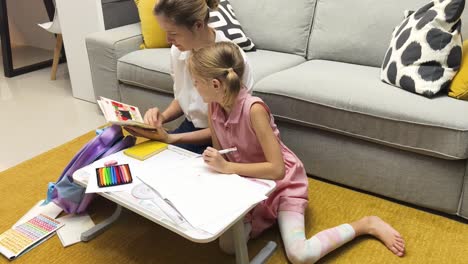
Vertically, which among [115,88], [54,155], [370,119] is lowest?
[54,155]

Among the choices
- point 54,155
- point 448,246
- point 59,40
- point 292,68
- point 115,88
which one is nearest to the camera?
point 448,246

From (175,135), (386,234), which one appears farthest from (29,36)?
(386,234)

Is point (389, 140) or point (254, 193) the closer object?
point (254, 193)

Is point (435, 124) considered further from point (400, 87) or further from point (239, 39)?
point (239, 39)

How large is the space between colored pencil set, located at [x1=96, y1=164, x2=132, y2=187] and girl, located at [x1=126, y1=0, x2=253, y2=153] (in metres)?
0.22

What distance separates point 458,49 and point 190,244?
1221 mm

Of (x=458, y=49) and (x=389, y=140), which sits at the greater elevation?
(x=458, y=49)

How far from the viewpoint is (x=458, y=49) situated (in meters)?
1.68

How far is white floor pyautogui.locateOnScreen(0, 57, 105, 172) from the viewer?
7.96ft

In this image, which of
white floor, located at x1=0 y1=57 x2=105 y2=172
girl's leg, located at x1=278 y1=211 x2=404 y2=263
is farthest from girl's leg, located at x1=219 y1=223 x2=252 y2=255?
white floor, located at x1=0 y1=57 x2=105 y2=172

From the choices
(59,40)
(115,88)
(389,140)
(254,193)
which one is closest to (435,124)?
(389,140)

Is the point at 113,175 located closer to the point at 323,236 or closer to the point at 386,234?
the point at 323,236

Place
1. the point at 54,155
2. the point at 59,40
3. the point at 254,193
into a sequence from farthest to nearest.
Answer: the point at 59,40 < the point at 54,155 < the point at 254,193

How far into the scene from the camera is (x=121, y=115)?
5.21 feet
